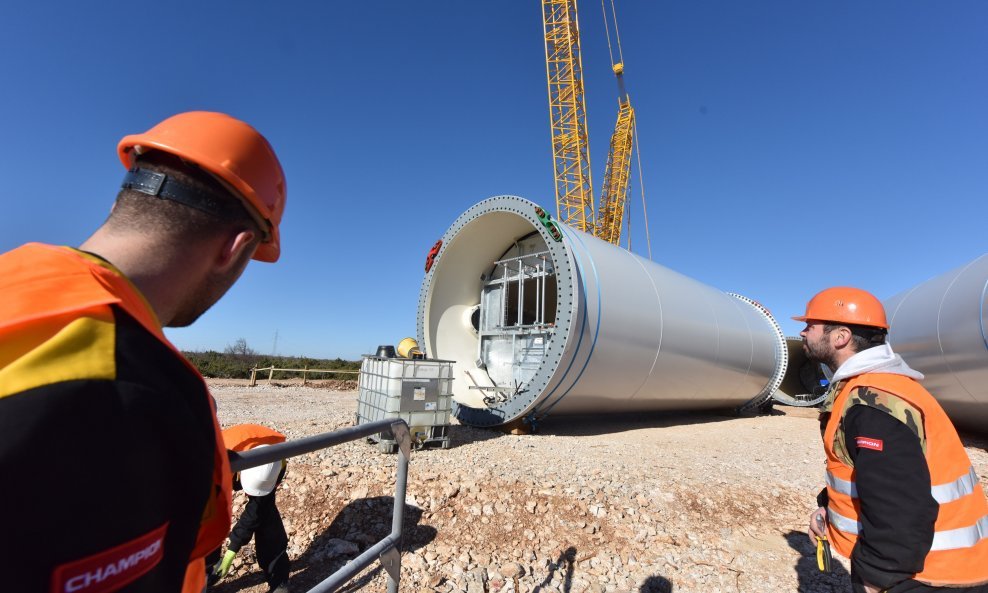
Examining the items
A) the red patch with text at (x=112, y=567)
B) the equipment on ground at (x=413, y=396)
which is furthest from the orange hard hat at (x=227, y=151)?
the equipment on ground at (x=413, y=396)

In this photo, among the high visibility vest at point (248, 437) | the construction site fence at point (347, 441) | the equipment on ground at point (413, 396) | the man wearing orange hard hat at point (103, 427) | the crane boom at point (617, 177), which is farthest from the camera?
the crane boom at point (617, 177)

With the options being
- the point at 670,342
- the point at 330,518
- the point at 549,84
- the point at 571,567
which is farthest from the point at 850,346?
the point at 549,84

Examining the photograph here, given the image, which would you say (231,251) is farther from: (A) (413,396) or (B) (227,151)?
(A) (413,396)

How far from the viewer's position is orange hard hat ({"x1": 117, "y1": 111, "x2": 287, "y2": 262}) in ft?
3.29

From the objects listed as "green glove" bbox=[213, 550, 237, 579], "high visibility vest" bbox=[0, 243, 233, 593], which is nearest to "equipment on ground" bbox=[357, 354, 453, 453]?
"green glove" bbox=[213, 550, 237, 579]

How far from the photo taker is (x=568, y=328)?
6.47 m

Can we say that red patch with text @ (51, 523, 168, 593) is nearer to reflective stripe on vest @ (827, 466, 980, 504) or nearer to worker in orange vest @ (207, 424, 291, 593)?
reflective stripe on vest @ (827, 466, 980, 504)

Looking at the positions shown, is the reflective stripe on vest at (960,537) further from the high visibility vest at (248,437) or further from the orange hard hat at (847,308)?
the high visibility vest at (248,437)

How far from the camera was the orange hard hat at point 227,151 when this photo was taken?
100 centimetres

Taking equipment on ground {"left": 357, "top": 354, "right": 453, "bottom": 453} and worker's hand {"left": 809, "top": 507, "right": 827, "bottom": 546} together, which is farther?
equipment on ground {"left": 357, "top": 354, "right": 453, "bottom": 453}

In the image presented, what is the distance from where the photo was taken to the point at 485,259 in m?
9.81

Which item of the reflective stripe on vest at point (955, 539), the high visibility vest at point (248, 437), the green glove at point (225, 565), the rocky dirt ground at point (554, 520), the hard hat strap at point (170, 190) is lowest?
the green glove at point (225, 565)

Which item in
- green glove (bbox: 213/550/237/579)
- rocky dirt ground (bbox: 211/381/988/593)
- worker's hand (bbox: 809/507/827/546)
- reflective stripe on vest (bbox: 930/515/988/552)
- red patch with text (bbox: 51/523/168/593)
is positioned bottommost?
green glove (bbox: 213/550/237/579)

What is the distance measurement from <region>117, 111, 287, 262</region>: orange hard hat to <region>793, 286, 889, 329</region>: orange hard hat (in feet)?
8.44
